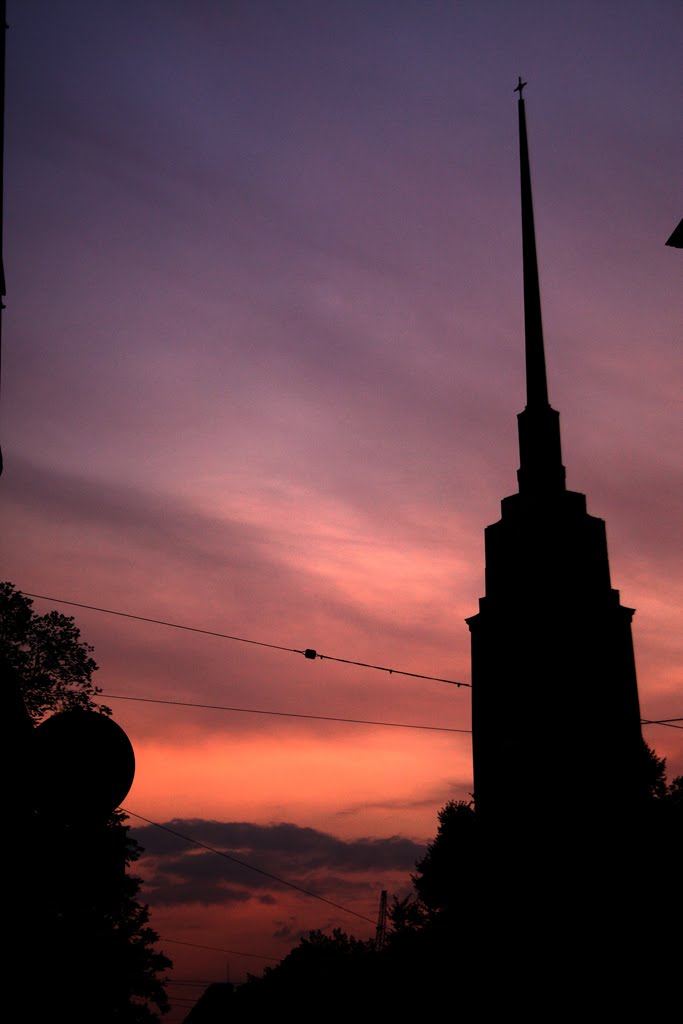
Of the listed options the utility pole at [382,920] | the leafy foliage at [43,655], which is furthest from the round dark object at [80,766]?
the utility pole at [382,920]

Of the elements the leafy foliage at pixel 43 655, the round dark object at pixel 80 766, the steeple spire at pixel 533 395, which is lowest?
the round dark object at pixel 80 766

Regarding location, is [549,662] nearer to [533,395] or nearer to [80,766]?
[533,395]

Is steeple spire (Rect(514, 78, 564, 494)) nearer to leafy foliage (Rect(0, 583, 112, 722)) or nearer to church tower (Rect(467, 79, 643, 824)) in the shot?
church tower (Rect(467, 79, 643, 824))

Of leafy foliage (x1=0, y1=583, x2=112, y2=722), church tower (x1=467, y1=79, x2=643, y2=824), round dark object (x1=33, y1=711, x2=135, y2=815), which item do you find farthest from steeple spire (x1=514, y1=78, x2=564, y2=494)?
round dark object (x1=33, y1=711, x2=135, y2=815)

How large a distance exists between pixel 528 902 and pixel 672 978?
332 inches

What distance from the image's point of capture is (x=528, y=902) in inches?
1485

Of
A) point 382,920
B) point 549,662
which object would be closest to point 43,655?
point 549,662

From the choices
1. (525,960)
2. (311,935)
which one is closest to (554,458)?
(525,960)

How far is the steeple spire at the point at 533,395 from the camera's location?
48.0 metres

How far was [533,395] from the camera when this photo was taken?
5178cm

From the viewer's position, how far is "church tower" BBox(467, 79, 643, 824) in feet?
140

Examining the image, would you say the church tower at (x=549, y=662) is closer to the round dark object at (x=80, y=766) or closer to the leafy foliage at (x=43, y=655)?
the leafy foliage at (x=43, y=655)

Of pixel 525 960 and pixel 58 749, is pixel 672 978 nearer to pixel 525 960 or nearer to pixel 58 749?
pixel 525 960

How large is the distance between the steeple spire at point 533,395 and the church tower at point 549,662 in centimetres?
11
